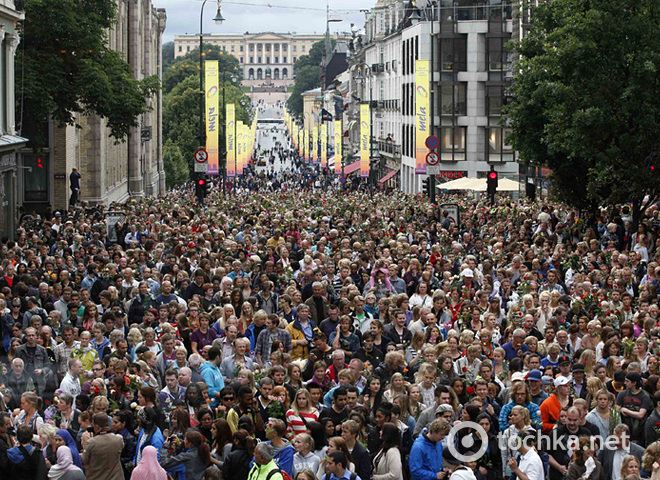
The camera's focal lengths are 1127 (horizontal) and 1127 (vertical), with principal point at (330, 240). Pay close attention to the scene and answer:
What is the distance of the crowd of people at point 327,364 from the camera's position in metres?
9.48

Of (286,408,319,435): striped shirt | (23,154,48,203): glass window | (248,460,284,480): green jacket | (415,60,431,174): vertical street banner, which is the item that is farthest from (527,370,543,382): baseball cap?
(23,154,48,203): glass window

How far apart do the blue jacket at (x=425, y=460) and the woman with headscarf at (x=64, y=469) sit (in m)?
2.75

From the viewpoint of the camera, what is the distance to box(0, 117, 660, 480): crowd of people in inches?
373

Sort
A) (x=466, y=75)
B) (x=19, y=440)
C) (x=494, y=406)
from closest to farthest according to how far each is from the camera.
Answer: (x=19, y=440), (x=494, y=406), (x=466, y=75)

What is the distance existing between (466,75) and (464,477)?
55.0m

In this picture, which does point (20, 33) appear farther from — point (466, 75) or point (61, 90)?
point (466, 75)

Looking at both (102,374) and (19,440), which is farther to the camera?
(102,374)

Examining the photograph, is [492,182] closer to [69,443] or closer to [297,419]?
[297,419]

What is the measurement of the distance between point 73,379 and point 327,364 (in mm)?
2841

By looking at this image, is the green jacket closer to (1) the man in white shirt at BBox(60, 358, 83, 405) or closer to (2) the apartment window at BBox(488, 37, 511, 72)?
(1) the man in white shirt at BBox(60, 358, 83, 405)

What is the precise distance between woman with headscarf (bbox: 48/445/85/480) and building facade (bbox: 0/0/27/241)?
19.2m

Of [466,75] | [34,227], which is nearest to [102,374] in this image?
[34,227]

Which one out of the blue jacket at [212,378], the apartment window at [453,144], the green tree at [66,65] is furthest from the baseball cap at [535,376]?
the apartment window at [453,144]

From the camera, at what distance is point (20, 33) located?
33375 millimetres
